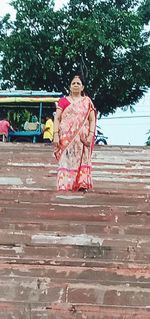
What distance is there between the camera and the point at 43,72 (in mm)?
21406

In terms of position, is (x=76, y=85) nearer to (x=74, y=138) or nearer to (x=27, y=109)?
(x=74, y=138)

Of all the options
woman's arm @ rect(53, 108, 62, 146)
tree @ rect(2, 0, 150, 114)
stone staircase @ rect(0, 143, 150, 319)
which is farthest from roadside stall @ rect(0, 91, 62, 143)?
stone staircase @ rect(0, 143, 150, 319)

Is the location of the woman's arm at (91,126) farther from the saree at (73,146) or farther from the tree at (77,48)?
the tree at (77,48)

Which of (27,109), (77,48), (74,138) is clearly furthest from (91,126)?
(77,48)

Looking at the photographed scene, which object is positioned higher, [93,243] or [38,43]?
[38,43]

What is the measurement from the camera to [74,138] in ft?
23.3

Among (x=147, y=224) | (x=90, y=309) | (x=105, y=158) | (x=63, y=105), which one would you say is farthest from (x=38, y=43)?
(x=90, y=309)

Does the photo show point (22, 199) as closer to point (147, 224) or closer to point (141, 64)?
point (147, 224)

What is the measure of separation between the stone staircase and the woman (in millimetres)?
277

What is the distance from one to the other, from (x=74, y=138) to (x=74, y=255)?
209 centimetres

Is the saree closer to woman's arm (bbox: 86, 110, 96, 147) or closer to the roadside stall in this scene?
woman's arm (bbox: 86, 110, 96, 147)

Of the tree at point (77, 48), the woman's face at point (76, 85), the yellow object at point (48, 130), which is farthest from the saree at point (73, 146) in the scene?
the tree at point (77, 48)

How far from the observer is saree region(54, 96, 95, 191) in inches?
275

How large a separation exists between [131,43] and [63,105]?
14695 mm
